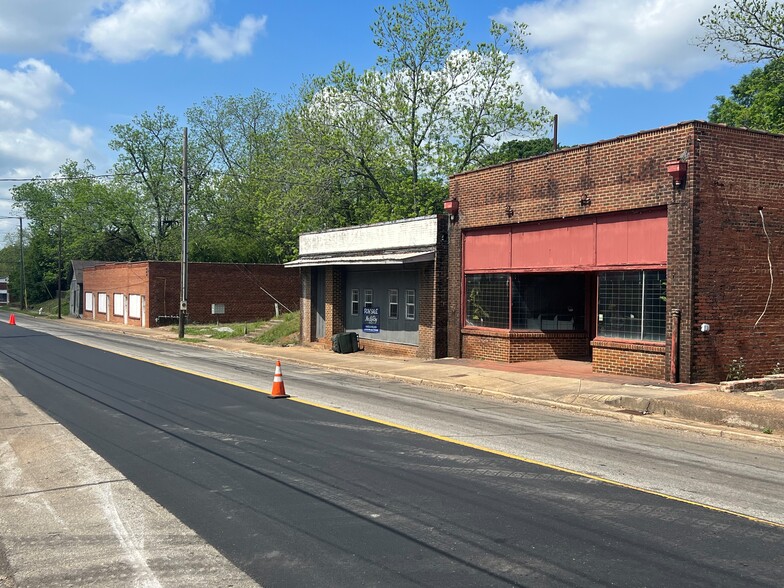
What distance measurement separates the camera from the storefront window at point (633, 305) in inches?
638

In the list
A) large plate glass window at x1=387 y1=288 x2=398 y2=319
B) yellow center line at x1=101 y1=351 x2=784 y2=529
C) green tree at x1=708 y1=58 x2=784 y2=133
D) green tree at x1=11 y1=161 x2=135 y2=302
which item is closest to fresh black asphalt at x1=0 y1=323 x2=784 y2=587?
Result: yellow center line at x1=101 y1=351 x2=784 y2=529

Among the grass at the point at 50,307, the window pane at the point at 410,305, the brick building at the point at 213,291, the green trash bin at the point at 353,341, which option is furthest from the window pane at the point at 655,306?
the grass at the point at 50,307

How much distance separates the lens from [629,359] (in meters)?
16.8

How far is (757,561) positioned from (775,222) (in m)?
13.0

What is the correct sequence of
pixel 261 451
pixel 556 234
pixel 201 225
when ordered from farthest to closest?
1. pixel 201 225
2. pixel 556 234
3. pixel 261 451

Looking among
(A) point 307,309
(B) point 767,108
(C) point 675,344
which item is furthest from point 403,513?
(B) point 767,108

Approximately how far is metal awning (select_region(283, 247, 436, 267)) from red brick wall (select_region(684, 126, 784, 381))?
9265 millimetres

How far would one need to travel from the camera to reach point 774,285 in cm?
1641

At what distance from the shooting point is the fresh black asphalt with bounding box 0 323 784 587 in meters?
5.21

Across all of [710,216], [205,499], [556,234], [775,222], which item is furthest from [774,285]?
[205,499]

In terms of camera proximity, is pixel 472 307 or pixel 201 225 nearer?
pixel 472 307

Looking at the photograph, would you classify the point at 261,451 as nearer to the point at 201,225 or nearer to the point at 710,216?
the point at 710,216

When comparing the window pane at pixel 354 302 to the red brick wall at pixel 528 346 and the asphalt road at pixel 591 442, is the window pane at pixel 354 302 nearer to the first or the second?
the red brick wall at pixel 528 346

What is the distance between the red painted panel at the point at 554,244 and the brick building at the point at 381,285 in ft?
11.1
